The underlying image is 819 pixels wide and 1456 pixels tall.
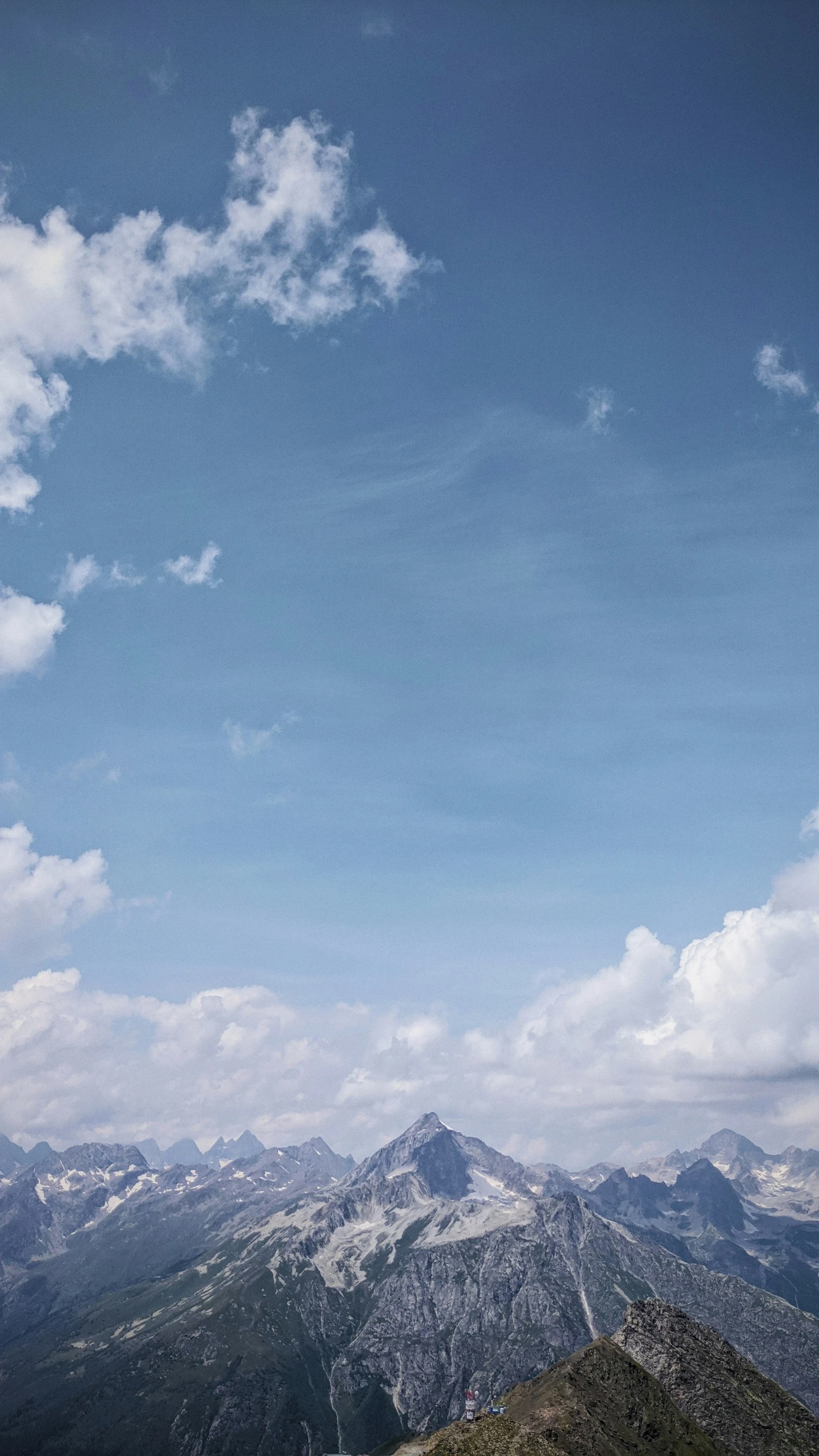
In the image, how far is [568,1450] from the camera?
194 meters

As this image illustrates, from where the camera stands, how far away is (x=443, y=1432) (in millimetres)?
199125

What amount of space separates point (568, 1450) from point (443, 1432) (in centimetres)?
2921
